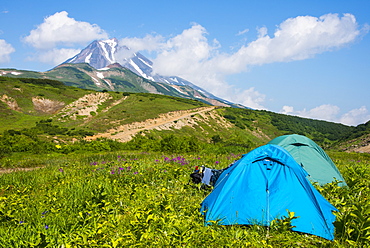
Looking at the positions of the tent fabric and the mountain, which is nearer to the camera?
the tent fabric

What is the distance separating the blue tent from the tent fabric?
11.1 feet

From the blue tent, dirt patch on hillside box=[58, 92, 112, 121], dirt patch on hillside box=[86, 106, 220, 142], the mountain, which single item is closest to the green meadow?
the blue tent

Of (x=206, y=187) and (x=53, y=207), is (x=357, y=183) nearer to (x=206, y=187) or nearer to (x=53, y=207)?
(x=206, y=187)

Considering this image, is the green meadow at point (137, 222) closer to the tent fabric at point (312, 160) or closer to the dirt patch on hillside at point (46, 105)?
the tent fabric at point (312, 160)

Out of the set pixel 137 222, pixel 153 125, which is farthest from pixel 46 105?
pixel 137 222

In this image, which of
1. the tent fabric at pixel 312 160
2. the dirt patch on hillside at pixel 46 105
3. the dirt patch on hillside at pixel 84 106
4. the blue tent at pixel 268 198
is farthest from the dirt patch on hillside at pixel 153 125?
the blue tent at pixel 268 198

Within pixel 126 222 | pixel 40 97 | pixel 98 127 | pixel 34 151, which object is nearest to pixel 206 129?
pixel 98 127

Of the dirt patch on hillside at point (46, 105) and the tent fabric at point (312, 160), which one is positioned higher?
the tent fabric at point (312, 160)

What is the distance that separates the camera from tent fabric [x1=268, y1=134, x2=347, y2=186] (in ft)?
29.3

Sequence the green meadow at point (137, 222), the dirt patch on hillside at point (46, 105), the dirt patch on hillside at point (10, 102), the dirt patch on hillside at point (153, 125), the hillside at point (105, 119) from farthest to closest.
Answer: the dirt patch on hillside at point (46, 105) < the dirt patch on hillside at point (10, 102) < the dirt patch on hillside at point (153, 125) < the hillside at point (105, 119) < the green meadow at point (137, 222)

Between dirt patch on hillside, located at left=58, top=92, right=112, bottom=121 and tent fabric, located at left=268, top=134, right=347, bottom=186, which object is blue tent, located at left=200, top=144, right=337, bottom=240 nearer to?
tent fabric, located at left=268, top=134, right=347, bottom=186

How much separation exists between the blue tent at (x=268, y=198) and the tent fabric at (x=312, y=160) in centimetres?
338

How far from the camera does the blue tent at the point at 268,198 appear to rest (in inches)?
208

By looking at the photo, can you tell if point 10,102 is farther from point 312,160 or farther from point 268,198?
point 268,198
